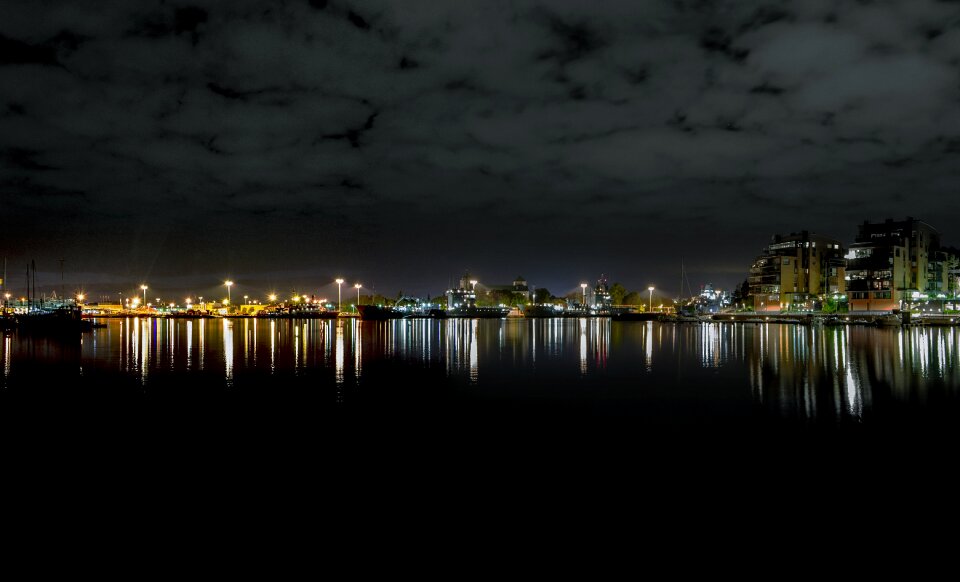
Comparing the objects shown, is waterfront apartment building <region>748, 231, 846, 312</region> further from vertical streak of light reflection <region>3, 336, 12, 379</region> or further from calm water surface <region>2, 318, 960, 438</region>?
vertical streak of light reflection <region>3, 336, 12, 379</region>

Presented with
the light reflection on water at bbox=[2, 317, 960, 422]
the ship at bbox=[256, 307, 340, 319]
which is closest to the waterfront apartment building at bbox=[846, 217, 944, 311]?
the light reflection on water at bbox=[2, 317, 960, 422]

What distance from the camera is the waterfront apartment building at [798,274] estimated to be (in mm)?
108375

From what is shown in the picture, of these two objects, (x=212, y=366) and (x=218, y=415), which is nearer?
(x=218, y=415)

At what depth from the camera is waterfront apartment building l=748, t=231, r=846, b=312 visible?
108375 mm

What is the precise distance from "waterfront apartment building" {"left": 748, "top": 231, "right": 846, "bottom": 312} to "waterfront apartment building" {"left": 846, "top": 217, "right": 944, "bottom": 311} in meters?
10.2

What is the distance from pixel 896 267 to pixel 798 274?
1802cm

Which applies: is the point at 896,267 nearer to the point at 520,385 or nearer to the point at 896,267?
the point at 896,267

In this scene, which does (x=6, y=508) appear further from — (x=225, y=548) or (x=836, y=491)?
(x=836, y=491)

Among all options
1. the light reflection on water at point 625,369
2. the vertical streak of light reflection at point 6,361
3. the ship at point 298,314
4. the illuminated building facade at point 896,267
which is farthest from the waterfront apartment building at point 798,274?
the vertical streak of light reflection at point 6,361

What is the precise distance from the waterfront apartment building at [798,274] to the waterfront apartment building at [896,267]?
1022 centimetres

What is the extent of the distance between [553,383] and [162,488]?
1207 cm

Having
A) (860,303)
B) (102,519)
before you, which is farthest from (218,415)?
(860,303)

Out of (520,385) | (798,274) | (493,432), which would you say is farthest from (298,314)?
(493,432)

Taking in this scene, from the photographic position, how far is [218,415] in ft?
42.9
